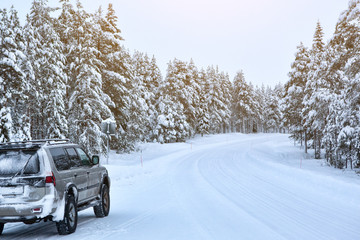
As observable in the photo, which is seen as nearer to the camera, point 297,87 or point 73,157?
point 73,157

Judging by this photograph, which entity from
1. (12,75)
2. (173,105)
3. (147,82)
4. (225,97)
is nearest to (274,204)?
(12,75)

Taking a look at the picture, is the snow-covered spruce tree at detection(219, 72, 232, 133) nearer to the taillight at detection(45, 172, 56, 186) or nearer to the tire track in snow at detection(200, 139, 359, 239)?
the tire track in snow at detection(200, 139, 359, 239)

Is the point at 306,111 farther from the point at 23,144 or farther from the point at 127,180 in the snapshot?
the point at 23,144

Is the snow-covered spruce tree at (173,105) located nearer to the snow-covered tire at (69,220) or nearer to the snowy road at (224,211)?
the snowy road at (224,211)

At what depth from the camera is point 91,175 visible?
9.31 metres

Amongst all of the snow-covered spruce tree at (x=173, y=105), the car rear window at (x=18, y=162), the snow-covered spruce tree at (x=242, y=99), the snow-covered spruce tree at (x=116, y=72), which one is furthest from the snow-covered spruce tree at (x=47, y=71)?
the snow-covered spruce tree at (x=242, y=99)

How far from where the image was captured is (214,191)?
1445 centimetres

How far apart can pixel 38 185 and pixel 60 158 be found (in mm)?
992

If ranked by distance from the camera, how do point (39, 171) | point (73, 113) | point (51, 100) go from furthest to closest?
point (73, 113) < point (51, 100) < point (39, 171)

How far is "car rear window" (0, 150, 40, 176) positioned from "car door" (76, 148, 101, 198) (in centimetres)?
200

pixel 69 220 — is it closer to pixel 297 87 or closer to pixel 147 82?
pixel 297 87

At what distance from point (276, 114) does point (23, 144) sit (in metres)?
94.9

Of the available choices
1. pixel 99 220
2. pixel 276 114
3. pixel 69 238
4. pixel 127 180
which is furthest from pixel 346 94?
pixel 276 114

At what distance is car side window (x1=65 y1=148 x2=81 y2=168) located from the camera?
8.37 metres
